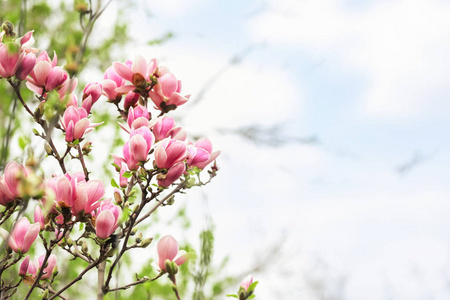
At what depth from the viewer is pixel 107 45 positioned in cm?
616

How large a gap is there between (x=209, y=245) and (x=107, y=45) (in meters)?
5.32

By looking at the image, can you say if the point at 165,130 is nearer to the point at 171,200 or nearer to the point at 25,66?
the point at 171,200

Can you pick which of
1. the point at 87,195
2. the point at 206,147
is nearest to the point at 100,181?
the point at 87,195

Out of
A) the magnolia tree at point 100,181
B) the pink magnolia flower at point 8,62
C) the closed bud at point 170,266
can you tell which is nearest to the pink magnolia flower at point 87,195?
the magnolia tree at point 100,181

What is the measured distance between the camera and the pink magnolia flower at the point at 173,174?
1432 millimetres

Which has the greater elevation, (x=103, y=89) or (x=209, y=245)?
(x=103, y=89)

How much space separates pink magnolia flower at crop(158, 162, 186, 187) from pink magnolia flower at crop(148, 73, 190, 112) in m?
0.29

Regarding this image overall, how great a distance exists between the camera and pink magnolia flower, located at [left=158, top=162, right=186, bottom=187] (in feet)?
4.70

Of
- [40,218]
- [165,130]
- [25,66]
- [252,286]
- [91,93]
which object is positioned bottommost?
[252,286]

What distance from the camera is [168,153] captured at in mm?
1408

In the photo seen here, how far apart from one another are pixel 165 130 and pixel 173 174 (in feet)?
0.61

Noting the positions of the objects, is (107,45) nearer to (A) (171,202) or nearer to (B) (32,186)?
(A) (171,202)

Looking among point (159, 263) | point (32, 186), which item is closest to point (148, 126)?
point (159, 263)

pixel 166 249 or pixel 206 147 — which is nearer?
pixel 166 249
